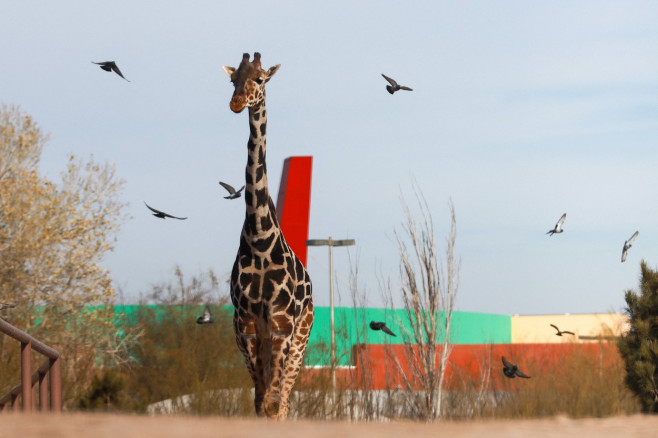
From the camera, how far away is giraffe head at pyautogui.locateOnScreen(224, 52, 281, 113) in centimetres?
620

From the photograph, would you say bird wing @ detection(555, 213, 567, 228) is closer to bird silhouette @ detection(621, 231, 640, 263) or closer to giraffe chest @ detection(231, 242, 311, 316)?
bird silhouette @ detection(621, 231, 640, 263)

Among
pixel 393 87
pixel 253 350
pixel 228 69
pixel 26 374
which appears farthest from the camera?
pixel 393 87

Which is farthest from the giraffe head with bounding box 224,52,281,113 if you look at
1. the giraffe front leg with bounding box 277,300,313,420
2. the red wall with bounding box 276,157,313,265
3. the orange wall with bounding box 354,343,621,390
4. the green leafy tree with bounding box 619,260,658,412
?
the red wall with bounding box 276,157,313,265

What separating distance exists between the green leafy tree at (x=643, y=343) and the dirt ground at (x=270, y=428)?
7.00 metres

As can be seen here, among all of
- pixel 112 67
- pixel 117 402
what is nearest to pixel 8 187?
pixel 117 402

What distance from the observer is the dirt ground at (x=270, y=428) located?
281cm

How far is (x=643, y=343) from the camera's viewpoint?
33.3 feet

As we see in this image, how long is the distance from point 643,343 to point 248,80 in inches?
242

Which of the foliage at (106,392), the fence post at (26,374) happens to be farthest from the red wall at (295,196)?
the fence post at (26,374)

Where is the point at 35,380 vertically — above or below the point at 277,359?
below

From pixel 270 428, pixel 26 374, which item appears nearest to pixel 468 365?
pixel 26 374

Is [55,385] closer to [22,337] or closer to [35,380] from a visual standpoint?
[35,380]

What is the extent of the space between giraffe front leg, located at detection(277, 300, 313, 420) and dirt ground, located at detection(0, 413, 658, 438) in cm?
305

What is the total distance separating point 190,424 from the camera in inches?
119
